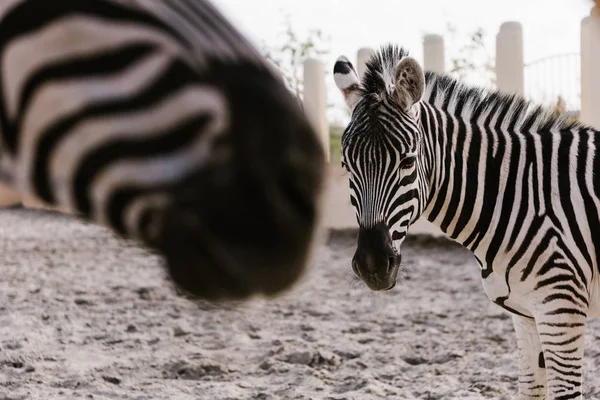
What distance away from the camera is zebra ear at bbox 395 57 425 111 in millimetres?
2119

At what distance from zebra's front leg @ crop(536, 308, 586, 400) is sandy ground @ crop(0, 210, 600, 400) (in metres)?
0.66

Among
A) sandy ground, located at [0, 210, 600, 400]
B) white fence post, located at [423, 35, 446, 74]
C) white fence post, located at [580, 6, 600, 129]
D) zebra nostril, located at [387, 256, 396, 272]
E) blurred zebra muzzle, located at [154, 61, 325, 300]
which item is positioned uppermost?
white fence post, located at [423, 35, 446, 74]

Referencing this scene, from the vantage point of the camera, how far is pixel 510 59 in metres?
5.62

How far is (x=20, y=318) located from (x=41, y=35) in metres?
3.86

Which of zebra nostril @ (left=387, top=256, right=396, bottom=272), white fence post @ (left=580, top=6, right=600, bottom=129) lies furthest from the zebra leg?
white fence post @ (left=580, top=6, right=600, bottom=129)

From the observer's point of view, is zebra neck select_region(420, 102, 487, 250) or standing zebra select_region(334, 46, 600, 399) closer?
standing zebra select_region(334, 46, 600, 399)

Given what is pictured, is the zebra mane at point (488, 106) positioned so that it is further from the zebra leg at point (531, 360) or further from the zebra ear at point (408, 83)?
the zebra leg at point (531, 360)

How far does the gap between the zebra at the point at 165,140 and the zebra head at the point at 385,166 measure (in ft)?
4.53

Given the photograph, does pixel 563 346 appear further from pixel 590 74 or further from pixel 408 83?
pixel 590 74

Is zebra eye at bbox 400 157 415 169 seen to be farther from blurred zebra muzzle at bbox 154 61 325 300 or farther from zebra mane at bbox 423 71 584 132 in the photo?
blurred zebra muzzle at bbox 154 61 325 300

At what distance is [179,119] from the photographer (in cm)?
60

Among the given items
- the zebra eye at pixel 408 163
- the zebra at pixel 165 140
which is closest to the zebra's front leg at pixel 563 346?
the zebra eye at pixel 408 163

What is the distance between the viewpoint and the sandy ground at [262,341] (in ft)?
9.80

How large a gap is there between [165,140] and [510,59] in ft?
17.8
